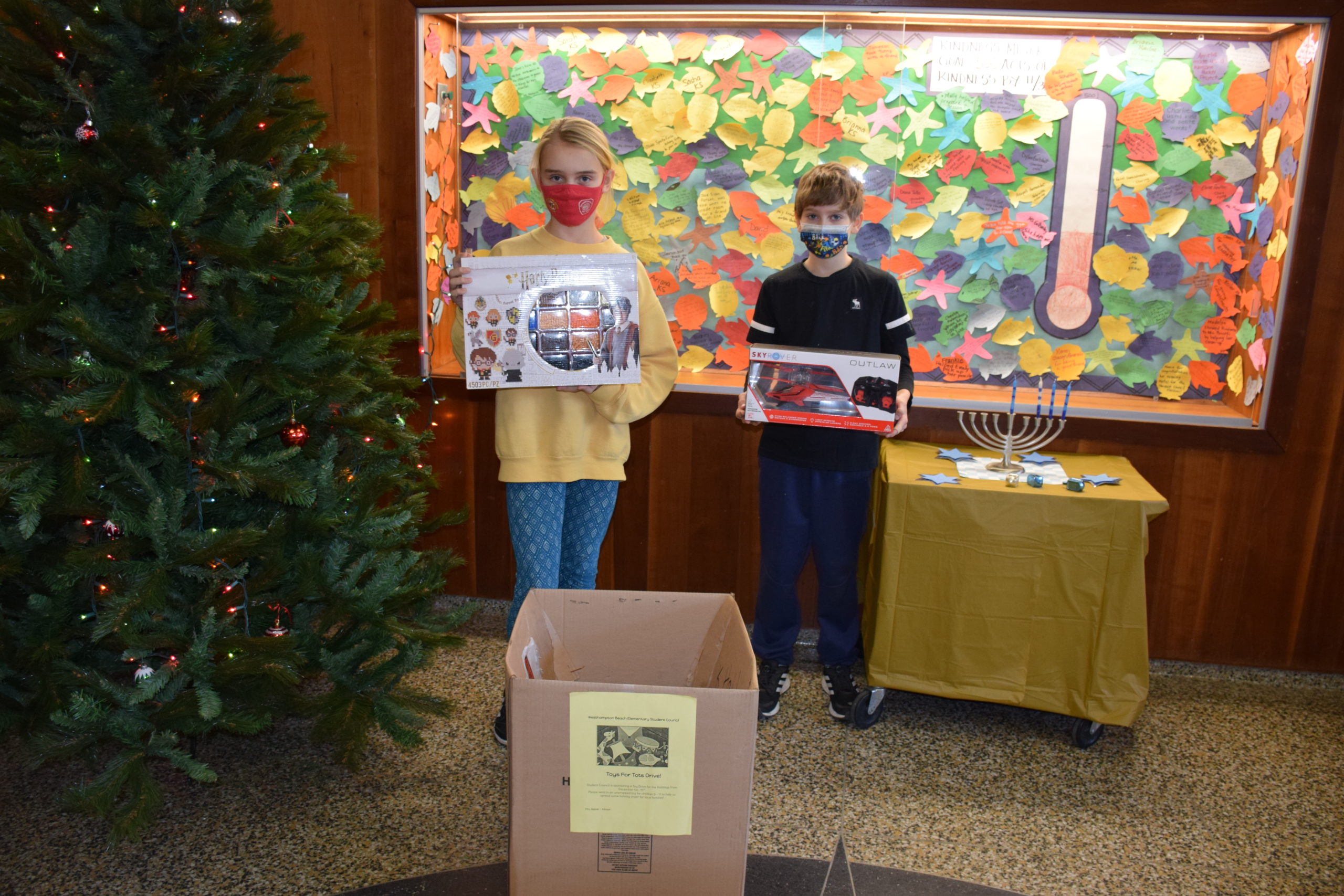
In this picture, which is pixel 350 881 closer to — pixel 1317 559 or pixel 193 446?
pixel 193 446

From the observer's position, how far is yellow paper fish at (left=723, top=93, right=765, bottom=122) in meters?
3.13

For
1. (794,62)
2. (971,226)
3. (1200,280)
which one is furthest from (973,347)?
(794,62)

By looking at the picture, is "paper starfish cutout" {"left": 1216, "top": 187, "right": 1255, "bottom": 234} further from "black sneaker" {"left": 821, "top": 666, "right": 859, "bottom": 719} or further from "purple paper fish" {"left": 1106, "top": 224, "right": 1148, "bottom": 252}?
"black sneaker" {"left": 821, "top": 666, "right": 859, "bottom": 719}

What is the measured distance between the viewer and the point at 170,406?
78.6 inches

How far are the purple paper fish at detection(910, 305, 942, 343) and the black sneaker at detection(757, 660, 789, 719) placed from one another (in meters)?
1.20

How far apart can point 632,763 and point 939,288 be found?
2.40 m

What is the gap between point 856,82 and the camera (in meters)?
3.05

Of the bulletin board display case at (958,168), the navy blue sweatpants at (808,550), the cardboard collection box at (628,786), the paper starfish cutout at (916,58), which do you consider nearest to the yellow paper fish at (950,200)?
the bulletin board display case at (958,168)

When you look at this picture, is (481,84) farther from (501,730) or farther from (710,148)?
(501,730)

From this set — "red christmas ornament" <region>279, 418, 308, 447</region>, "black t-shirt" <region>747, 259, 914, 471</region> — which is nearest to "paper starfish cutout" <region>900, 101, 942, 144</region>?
"black t-shirt" <region>747, 259, 914, 471</region>

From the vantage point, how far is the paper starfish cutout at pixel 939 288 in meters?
3.17

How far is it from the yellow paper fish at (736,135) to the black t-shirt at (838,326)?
673 mm

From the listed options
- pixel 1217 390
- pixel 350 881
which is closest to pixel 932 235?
pixel 1217 390

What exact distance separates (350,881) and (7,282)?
55.8 inches
